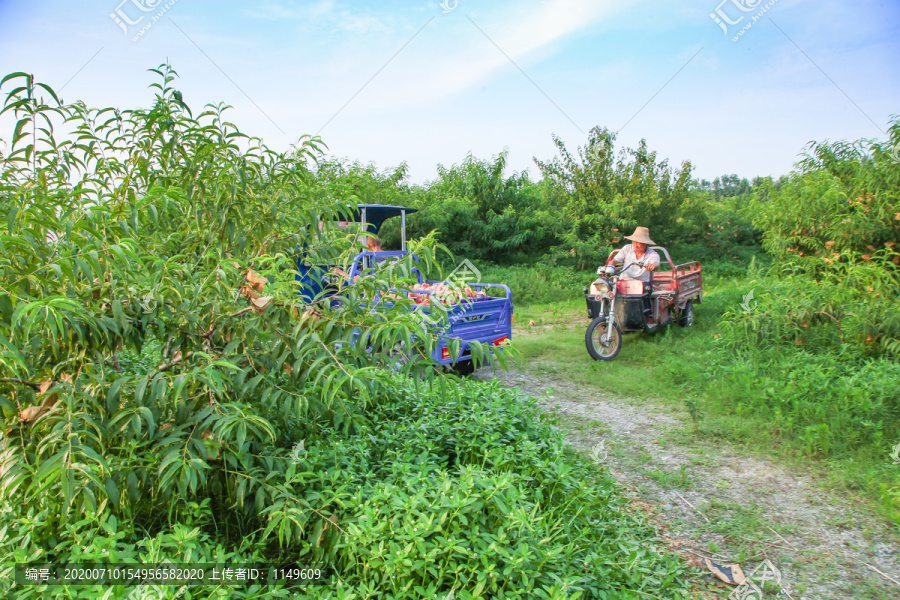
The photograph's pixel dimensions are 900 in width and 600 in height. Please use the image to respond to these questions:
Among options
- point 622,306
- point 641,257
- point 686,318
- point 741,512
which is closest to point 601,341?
point 622,306

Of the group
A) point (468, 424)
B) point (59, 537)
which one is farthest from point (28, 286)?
point (468, 424)

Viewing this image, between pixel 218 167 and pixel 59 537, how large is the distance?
6.23 ft

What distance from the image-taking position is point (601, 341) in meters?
7.83

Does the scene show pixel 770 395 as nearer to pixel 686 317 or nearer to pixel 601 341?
pixel 601 341

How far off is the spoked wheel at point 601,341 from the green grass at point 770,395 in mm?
162

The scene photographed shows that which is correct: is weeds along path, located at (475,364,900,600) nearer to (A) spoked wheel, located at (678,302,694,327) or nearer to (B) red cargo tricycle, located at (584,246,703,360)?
(B) red cargo tricycle, located at (584,246,703,360)

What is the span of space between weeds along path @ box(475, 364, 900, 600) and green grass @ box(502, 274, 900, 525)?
227 millimetres

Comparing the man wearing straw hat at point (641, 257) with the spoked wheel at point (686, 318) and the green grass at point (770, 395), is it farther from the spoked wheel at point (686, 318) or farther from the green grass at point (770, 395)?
the spoked wheel at point (686, 318)

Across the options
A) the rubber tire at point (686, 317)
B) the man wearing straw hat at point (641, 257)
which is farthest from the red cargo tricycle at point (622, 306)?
the rubber tire at point (686, 317)

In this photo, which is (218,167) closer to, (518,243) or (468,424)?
(468,424)

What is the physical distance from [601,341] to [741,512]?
416cm

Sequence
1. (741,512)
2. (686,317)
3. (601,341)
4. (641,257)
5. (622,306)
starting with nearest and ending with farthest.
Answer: (741,512), (601,341), (622,306), (641,257), (686,317)

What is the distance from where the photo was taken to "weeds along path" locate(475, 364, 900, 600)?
3066mm

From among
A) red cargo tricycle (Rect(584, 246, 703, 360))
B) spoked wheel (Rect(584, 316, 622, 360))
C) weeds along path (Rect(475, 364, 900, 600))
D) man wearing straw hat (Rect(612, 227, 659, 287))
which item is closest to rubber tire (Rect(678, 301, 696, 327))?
red cargo tricycle (Rect(584, 246, 703, 360))
